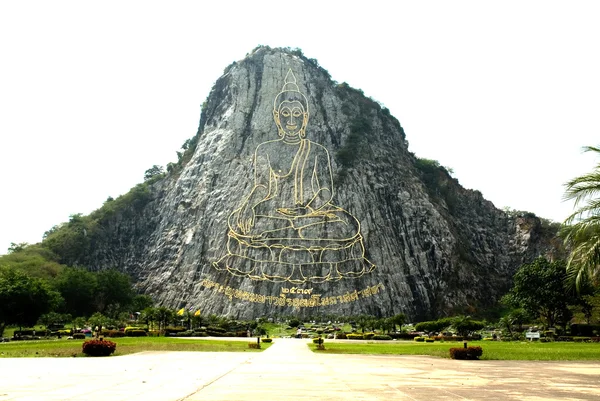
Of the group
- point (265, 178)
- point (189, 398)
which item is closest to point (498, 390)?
point (189, 398)

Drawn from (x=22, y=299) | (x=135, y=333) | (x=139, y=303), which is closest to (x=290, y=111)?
(x=139, y=303)

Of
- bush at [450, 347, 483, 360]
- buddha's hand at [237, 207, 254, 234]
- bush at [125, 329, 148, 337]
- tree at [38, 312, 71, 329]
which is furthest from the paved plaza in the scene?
buddha's hand at [237, 207, 254, 234]

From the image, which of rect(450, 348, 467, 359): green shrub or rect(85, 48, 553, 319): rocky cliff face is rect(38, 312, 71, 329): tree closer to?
rect(85, 48, 553, 319): rocky cliff face

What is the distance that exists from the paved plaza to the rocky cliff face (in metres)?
50.9

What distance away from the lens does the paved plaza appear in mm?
9805

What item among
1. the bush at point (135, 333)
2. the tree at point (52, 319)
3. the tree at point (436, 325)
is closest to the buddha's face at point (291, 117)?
the tree at point (436, 325)

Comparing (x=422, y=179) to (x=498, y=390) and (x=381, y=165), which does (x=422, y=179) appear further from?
(x=498, y=390)

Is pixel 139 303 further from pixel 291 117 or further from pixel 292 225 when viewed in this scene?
pixel 291 117

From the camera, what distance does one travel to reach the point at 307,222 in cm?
7362

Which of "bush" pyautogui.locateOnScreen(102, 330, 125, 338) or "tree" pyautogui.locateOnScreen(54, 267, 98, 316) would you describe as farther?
"tree" pyautogui.locateOnScreen(54, 267, 98, 316)

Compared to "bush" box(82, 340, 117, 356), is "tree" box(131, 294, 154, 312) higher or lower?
higher

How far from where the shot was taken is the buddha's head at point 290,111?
8044 centimetres

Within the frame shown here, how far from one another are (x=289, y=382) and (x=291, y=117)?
70.8 metres

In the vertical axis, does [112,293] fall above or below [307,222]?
below
